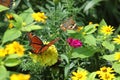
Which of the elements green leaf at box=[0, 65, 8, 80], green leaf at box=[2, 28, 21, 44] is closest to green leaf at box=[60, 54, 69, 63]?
green leaf at box=[2, 28, 21, 44]

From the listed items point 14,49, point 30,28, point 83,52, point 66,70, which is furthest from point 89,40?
point 14,49

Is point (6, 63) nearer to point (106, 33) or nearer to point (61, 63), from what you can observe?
point (61, 63)

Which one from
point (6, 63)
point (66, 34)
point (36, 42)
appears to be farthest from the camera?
point (66, 34)

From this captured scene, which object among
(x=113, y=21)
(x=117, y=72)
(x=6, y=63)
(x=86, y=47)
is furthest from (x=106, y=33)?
(x=113, y=21)

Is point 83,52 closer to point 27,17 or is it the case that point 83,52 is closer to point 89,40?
point 89,40

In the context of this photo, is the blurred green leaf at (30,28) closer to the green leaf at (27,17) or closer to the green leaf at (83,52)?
the green leaf at (27,17)

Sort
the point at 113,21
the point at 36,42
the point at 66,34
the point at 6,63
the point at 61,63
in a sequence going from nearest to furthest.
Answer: the point at 6,63
the point at 36,42
the point at 61,63
the point at 66,34
the point at 113,21

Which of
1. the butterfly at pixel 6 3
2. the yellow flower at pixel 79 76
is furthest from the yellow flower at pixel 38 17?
the yellow flower at pixel 79 76
